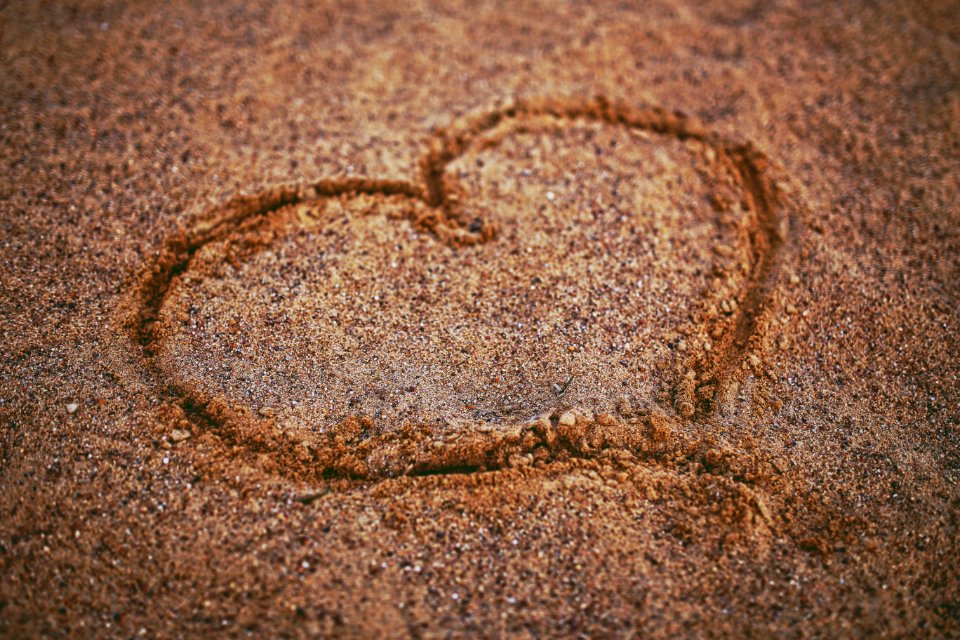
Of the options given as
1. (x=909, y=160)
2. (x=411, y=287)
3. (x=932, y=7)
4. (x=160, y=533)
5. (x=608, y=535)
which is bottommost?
(x=160, y=533)

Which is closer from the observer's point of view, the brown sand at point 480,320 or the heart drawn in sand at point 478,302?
the brown sand at point 480,320

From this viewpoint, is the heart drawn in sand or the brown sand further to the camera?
the heart drawn in sand

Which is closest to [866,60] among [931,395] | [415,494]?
[931,395]

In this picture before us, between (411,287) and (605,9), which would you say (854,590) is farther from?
(605,9)
